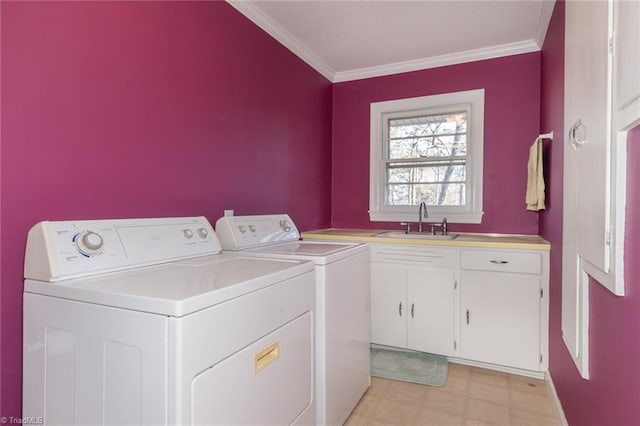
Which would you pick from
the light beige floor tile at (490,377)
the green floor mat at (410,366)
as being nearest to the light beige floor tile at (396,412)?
the green floor mat at (410,366)

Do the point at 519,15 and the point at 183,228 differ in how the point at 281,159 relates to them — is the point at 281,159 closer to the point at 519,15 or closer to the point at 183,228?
the point at 183,228

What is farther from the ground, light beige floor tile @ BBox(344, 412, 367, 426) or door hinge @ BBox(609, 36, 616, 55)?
door hinge @ BBox(609, 36, 616, 55)

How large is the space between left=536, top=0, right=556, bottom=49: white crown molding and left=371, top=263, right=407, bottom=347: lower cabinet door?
188cm

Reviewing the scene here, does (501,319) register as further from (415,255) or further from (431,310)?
(415,255)

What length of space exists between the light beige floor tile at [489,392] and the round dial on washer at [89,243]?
213 centimetres

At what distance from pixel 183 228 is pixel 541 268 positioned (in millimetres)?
2144

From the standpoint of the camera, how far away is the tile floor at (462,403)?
186cm

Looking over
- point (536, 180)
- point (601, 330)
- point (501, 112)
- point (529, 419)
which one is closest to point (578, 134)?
point (601, 330)

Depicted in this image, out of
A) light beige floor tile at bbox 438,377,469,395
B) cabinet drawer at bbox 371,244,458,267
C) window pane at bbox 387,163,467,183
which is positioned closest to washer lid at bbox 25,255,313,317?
cabinet drawer at bbox 371,244,458,267

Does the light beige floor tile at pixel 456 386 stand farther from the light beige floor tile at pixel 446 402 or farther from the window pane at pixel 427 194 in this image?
the window pane at pixel 427 194

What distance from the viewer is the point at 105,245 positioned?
1245mm

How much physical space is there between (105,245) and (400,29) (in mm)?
2301

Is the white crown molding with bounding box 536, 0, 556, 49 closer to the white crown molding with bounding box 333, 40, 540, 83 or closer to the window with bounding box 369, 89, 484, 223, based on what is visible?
Answer: the white crown molding with bounding box 333, 40, 540, 83

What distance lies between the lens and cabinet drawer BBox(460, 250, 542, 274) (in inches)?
88.0
